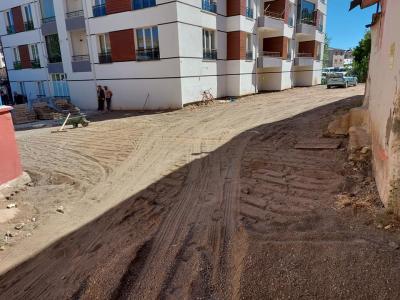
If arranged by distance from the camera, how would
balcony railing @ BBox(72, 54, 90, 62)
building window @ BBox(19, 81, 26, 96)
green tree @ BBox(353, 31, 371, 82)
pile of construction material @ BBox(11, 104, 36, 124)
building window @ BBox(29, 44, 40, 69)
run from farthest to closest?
green tree @ BBox(353, 31, 371, 82) < building window @ BBox(19, 81, 26, 96) < building window @ BBox(29, 44, 40, 69) < balcony railing @ BBox(72, 54, 90, 62) < pile of construction material @ BBox(11, 104, 36, 124)

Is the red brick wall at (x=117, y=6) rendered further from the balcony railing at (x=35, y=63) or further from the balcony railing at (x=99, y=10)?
the balcony railing at (x=35, y=63)

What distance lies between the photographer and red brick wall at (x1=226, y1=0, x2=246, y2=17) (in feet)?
71.9

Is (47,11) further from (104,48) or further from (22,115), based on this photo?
(22,115)

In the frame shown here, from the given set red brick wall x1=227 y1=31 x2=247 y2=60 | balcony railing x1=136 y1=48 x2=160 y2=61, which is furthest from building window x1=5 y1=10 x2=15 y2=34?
red brick wall x1=227 y1=31 x2=247 y2=60

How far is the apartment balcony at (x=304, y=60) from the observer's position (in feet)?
102

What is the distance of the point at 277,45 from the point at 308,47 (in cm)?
798

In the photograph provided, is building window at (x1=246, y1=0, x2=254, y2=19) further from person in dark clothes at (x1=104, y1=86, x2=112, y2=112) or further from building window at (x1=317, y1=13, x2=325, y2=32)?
building window at (x1=317, y1=13, x2=325, y2=32)

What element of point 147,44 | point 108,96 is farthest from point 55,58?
point 147,44

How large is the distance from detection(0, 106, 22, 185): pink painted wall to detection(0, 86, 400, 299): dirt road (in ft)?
1.95

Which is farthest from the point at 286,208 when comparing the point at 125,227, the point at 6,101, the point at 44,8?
the point at 6,101

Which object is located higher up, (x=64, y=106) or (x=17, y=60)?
(x=17, y=60)

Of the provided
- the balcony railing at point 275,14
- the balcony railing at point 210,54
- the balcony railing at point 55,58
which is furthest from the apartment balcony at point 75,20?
the balcony railing at point 275,14

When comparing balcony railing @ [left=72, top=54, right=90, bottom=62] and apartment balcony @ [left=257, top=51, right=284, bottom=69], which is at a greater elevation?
balcony railing @ [left=72, top=54, right=90, bottom=62]

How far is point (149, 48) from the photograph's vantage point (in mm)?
18969
